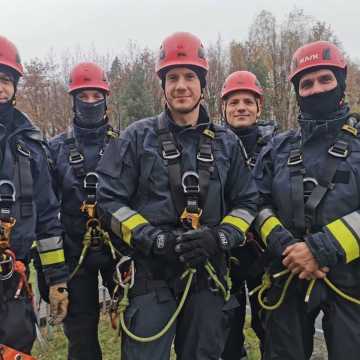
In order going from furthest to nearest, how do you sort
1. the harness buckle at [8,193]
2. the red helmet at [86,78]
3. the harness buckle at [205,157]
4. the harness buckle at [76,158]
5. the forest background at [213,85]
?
1. the forest background at [213,85]
2. the red helmet at [86,78]
3. the harness buckle at [76,158]
4. the harness buckle at [205,157]
5. the harness buckle at [8,193]

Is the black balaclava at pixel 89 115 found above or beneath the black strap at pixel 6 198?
above

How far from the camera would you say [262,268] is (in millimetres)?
4094

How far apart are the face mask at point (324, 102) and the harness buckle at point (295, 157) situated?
13.1 inches

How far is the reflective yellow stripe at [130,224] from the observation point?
3.02 m

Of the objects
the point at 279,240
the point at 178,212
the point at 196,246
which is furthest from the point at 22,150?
the point at 279,240

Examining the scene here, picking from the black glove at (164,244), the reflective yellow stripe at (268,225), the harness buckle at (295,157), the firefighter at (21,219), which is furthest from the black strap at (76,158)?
the harness buckle at (295,157)

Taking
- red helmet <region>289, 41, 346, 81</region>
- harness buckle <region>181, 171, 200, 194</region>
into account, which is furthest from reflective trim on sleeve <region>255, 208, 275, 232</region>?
red helmet <region>289, 41, 346, 81</region>

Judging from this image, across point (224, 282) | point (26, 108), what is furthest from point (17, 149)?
point (26, 108)

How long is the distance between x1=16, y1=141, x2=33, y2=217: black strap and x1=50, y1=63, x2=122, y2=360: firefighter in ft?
2.70

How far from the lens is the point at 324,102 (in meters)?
3.38

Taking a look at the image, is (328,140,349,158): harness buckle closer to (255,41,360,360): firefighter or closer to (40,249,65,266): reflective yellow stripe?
(255,41,360,360): firefighter

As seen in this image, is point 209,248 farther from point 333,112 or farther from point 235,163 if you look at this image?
point 333,112

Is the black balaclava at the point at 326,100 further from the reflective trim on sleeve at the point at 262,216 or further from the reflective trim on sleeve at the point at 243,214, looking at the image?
the reflective trim on sleeve at the point at 243,214

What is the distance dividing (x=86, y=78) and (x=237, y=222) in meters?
2.36
